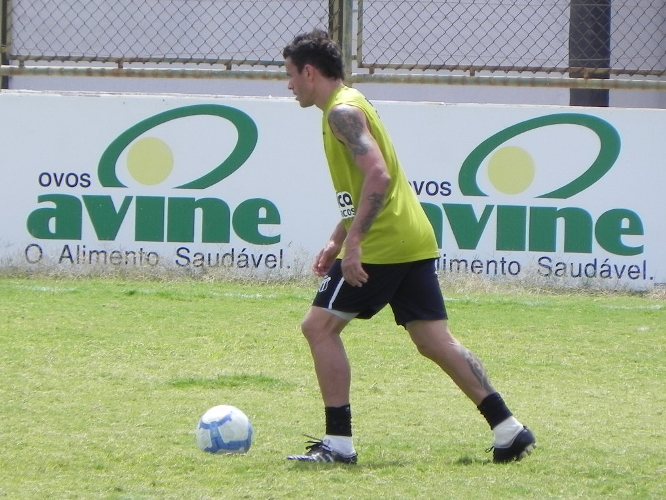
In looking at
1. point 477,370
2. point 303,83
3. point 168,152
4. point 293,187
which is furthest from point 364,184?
point 168,152

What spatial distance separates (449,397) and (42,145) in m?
5.80

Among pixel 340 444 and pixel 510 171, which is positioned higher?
pixel 510 171

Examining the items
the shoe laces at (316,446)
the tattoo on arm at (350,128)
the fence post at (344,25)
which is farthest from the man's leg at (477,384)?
the fence post at (344,25)

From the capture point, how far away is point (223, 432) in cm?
532

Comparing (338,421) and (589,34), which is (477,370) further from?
(589,34)

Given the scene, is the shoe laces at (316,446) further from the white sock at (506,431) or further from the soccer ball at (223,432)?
the white sock at (506,431)

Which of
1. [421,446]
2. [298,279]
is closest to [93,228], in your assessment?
[298,279]

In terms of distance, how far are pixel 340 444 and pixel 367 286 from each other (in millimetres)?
669

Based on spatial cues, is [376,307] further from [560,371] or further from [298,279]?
[298,279]

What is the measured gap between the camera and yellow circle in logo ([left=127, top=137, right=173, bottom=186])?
1142 cm

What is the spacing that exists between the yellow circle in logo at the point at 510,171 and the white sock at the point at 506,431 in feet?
20.3

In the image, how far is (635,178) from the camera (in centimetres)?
1143

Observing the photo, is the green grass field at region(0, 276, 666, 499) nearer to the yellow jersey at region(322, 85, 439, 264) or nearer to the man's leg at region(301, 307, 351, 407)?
the man's leg at region(301, 307, 351, 407)

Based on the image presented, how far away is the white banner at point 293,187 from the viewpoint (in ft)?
37.2
